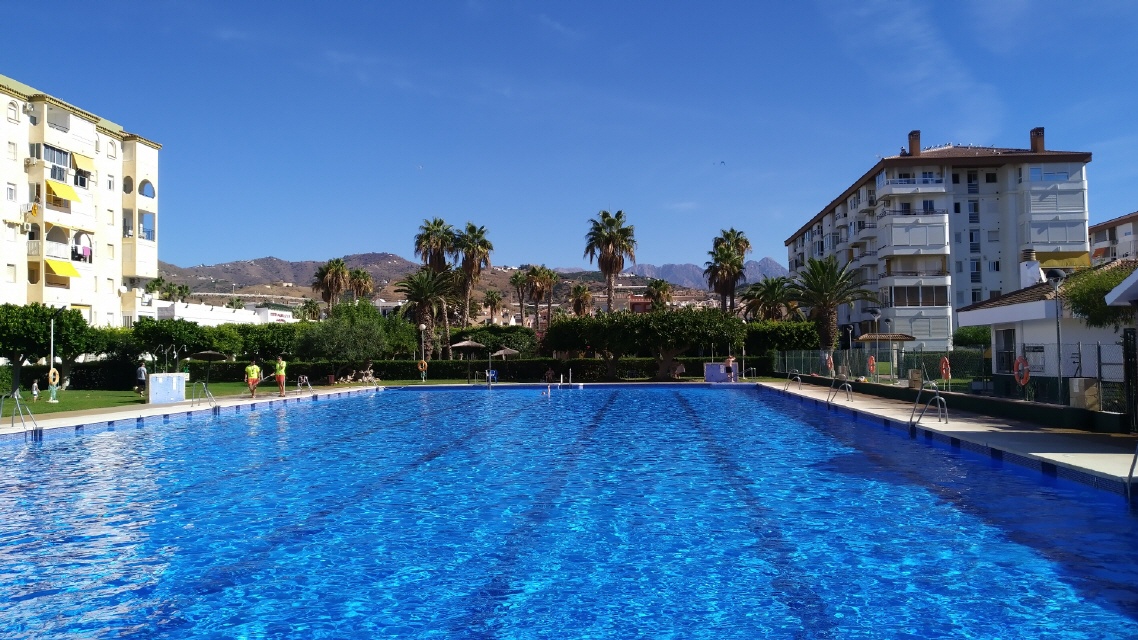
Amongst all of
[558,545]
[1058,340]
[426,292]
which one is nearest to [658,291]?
[426,292]

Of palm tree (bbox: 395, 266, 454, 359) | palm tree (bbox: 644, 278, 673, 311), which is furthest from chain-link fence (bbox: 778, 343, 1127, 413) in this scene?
palm tree (bbox: 644, 278, 673, 311)

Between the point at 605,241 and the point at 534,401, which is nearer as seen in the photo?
the point at 534,401

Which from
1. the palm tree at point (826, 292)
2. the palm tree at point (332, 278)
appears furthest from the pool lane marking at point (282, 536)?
the palm tree at point (332, 278)

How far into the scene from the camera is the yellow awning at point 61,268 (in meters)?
44.5

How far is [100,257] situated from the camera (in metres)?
49.2

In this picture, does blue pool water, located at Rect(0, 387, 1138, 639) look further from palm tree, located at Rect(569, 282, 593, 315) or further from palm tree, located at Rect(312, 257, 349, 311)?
palm tree, located at Rect(569, 282, 593, 315)

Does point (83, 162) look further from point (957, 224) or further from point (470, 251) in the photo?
point (957, 224)

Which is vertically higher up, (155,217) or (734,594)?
(155,217)

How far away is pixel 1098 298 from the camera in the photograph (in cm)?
1912

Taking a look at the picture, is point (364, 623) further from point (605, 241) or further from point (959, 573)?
point (605, 241)

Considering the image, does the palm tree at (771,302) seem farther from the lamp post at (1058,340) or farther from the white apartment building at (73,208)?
the white apartment building at (73,208)

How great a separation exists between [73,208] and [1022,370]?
160ft

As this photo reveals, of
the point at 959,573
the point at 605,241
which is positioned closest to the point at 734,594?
the point at 959,573

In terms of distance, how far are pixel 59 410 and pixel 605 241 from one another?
4690 centimetres
